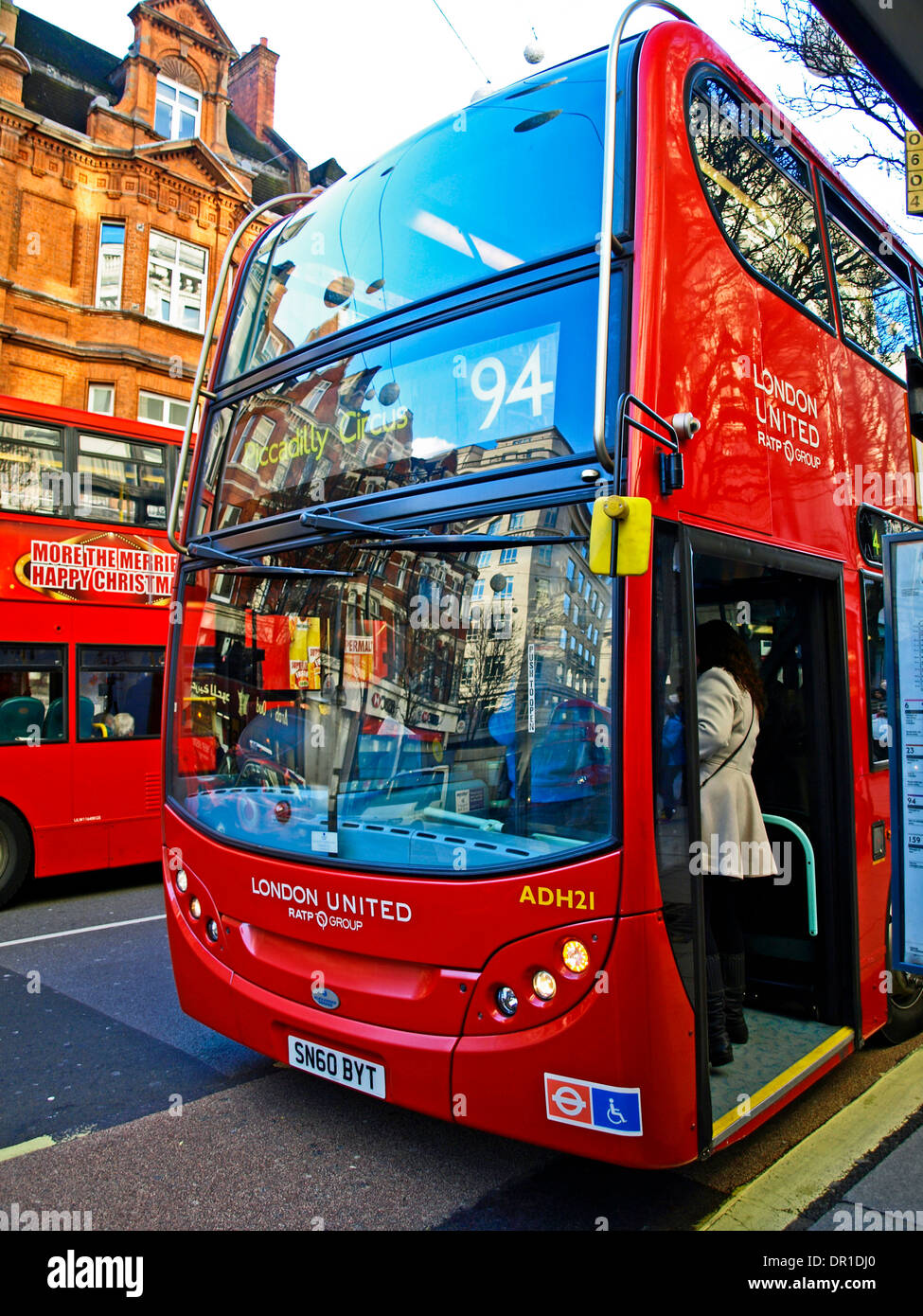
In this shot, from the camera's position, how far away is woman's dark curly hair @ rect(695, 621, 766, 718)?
14.0ft

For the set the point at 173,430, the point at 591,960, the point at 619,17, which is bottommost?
the point at 591,960

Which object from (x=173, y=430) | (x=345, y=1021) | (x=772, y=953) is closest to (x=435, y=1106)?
(x=345, y=1021)

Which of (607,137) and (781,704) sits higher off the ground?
(607,137)

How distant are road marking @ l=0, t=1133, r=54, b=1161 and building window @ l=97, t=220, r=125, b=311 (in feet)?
65.7

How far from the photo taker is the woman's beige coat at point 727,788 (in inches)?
158

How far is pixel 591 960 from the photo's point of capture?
116 inches

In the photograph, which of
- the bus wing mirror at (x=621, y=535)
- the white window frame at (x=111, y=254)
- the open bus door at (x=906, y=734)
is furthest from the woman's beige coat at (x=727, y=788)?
the white window frame at (x=111, y=254)

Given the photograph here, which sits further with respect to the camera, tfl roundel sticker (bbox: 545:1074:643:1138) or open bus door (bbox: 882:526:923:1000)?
open bus door (bbox: 882:526:923:1000)

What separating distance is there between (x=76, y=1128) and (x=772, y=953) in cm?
330

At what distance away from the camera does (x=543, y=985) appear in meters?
3.06

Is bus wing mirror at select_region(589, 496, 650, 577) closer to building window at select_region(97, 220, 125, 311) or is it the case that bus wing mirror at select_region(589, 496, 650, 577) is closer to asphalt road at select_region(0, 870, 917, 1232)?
asphalt road at select_region(0, 870, 917, 1232)

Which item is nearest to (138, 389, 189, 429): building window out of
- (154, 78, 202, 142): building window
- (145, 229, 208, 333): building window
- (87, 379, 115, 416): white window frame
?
(87, 379, 115, 416): white window frame
